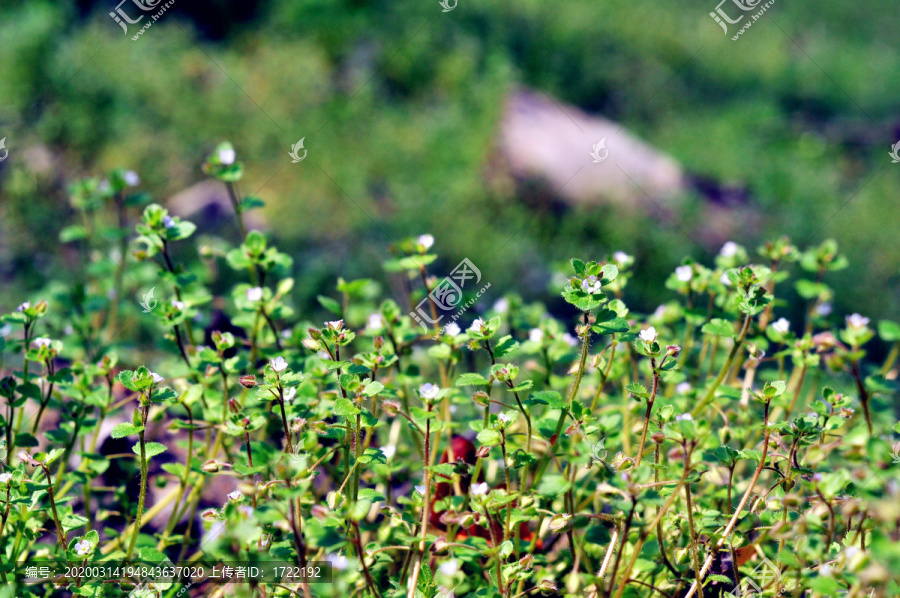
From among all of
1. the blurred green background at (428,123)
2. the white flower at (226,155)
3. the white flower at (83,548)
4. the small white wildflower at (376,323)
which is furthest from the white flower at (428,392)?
the blurred green background at (428,123)

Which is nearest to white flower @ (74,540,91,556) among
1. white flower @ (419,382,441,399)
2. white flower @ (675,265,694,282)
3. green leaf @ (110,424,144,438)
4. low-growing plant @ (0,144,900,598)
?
low-growing plant @ (0,144,900,598)

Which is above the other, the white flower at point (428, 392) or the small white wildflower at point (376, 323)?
the white flower at point (428, 392)

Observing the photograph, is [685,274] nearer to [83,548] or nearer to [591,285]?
[591,285]

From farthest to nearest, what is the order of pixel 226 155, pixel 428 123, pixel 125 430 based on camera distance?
pixel 428 123
pixel 226 155
pixel 125 430

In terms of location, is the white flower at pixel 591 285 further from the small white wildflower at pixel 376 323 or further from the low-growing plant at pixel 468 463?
the small white wildflower at pixel 376 323

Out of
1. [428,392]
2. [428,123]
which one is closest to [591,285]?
[428,392]

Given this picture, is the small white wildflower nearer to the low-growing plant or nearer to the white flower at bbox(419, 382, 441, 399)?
the low-growing plant

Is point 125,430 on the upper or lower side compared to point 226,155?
lower
